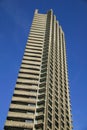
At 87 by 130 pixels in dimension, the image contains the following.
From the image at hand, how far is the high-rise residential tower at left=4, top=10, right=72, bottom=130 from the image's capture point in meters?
52.9

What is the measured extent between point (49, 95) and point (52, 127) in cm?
1045

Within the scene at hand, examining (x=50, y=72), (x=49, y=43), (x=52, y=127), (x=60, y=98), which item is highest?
(x=49, y=43)

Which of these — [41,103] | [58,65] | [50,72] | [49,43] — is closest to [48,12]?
[49,43]

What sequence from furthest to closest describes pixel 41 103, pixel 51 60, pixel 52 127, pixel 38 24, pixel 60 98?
pixel 38 24 → pixel 51 60 → pixel 60 98 → pixel 41 103 → pixel 52 127

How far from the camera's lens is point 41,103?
57312mm

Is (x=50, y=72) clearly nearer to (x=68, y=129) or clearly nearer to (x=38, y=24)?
(x=68, y=129)

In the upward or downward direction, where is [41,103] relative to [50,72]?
downward

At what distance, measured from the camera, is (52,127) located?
5222cm

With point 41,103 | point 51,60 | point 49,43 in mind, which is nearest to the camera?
point 41,103

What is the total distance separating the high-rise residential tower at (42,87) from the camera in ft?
173

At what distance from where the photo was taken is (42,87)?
63.0m

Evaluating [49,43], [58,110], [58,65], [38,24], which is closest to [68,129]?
[58,110]

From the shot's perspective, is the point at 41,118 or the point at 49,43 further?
the point at 49,43

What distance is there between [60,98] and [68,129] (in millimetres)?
9897
